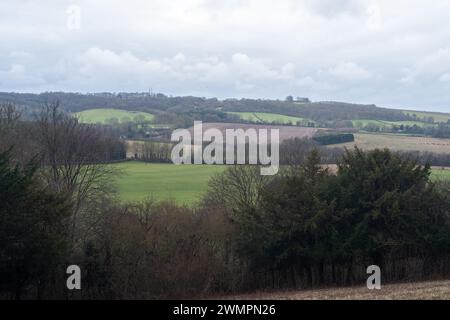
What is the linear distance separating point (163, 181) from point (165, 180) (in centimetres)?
68

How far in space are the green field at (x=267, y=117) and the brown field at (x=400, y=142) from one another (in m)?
20.1

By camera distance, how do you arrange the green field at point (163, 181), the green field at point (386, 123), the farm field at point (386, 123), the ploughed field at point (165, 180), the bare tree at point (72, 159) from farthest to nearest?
the farm field at point (386, 123), the green field at point (386, 123), the green field at point (163, 181), the ploughed field at point (165, 180), the bare tree at point (72, 159)

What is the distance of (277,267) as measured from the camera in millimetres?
28312

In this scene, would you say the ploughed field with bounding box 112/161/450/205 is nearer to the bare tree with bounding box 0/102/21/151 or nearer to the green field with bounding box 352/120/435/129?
the bare tree with bounding box 0/102/21/151

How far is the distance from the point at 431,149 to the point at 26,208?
60539 mm

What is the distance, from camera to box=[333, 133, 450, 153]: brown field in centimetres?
7050

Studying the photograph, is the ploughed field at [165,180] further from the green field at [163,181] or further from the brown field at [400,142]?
the brown field at [400,142]

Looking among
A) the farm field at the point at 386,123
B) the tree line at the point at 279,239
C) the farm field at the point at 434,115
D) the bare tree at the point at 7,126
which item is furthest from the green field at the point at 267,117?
the tree line at the point at 279,239

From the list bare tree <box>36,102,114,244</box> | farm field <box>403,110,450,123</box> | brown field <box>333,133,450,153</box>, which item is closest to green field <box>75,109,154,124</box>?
brown field <box>333,133,450,153</box>

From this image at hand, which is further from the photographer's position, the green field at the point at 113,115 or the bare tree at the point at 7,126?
the green field at the point at 113,115

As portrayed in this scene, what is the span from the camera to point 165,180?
2244 inches

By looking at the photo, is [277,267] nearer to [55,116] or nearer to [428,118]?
[55,116]

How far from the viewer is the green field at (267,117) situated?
334ft

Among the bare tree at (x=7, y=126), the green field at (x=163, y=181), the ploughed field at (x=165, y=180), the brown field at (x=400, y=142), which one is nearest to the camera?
the bare tree at (x=7, y=126)
